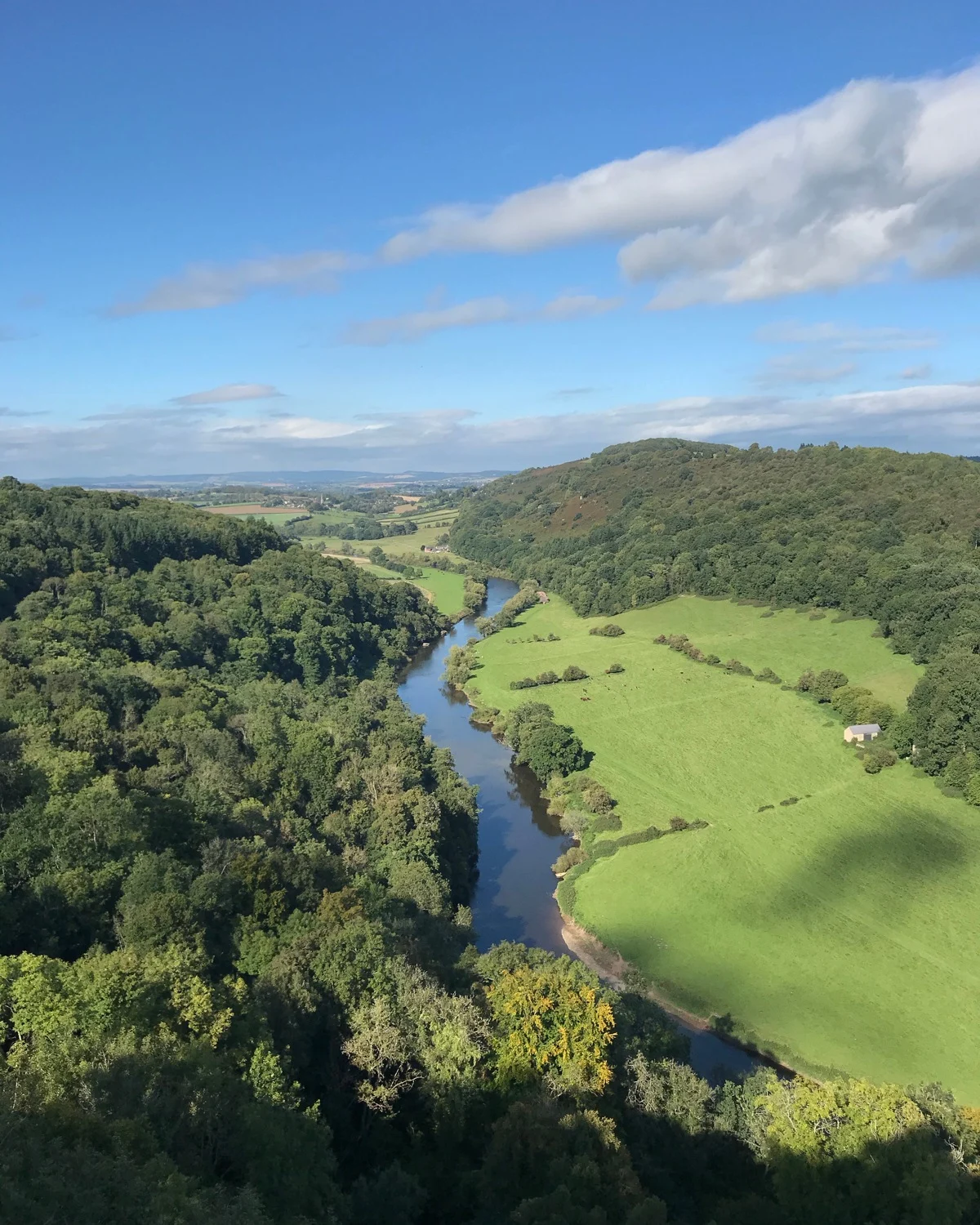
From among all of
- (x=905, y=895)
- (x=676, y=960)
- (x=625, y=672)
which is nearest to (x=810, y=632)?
(x=625, y=672)

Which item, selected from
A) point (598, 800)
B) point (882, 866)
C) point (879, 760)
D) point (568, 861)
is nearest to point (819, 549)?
point (879, 760)

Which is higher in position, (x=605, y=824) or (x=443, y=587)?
(x=443, y=587)

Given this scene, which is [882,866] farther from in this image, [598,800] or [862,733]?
[598,800]

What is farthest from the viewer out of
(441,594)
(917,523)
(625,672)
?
(441,594)

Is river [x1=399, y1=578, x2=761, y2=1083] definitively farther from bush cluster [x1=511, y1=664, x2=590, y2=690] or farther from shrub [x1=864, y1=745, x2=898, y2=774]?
shrub [x1=864, y1=745, x2=898, y2=774]

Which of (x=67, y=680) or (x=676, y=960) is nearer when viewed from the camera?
(x=676, y=960)

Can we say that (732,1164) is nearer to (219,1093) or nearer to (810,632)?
(219,1093)

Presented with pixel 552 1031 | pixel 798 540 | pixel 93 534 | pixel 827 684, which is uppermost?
pixel 93 534

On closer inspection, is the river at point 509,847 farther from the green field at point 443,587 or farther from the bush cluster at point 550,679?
the green field at point 443,587
